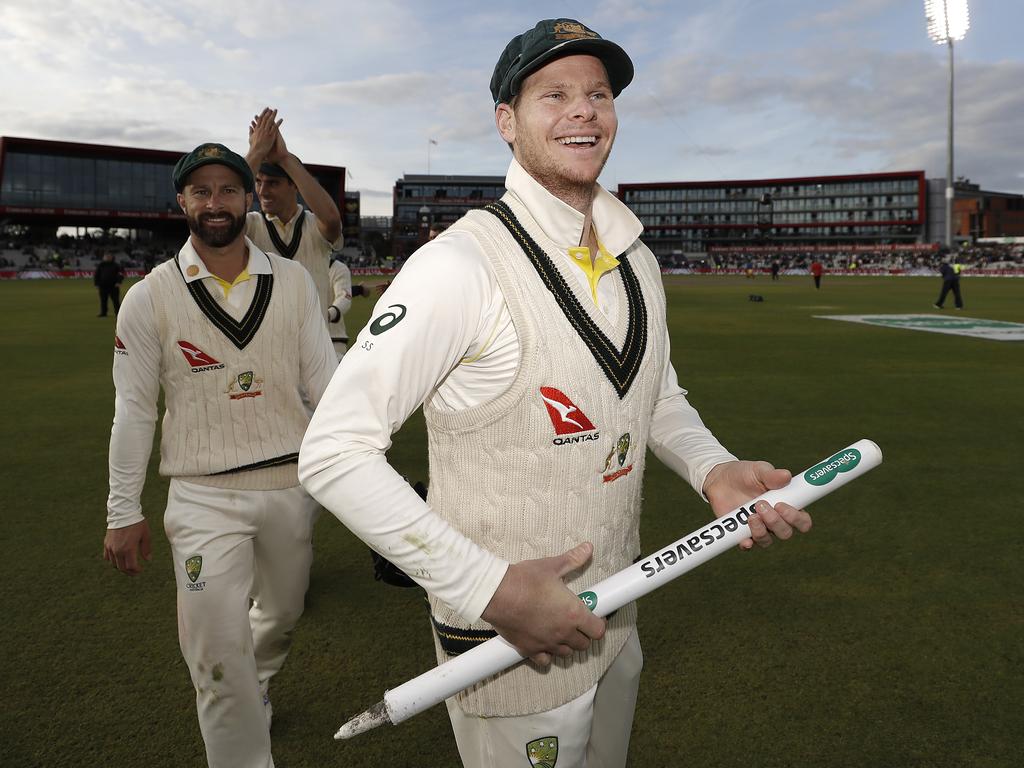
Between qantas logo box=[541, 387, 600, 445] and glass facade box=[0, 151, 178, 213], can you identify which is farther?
glass facade box=[0, 151, 178, 213]

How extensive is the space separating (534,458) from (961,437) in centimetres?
671

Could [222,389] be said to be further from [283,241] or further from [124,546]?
[283,241]

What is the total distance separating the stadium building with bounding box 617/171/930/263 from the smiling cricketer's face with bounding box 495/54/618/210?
99911 mm

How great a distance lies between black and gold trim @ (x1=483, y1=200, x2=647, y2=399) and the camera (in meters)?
1.70

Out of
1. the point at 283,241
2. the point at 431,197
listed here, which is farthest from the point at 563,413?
the point at 431,197

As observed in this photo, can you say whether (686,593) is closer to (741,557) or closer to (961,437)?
(741,557)

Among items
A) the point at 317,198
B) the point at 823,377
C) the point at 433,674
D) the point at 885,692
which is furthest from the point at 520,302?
the point at 823,377

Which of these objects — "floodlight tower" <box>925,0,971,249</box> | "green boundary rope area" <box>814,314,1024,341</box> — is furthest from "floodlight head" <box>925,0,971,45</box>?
"green boundary rope area" <box>814,314,1024,341</box>

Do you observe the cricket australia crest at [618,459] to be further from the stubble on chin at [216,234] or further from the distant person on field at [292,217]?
the distant person on field at [292,217]

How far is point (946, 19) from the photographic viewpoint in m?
50.2

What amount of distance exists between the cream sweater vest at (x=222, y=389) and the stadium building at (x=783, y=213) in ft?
325

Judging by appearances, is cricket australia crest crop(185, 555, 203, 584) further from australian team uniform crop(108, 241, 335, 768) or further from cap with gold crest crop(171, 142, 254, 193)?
cap with gold crest crop(171, 142, 254, 193)

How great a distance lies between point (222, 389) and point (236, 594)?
2.43 ft

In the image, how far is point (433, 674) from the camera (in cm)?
159
